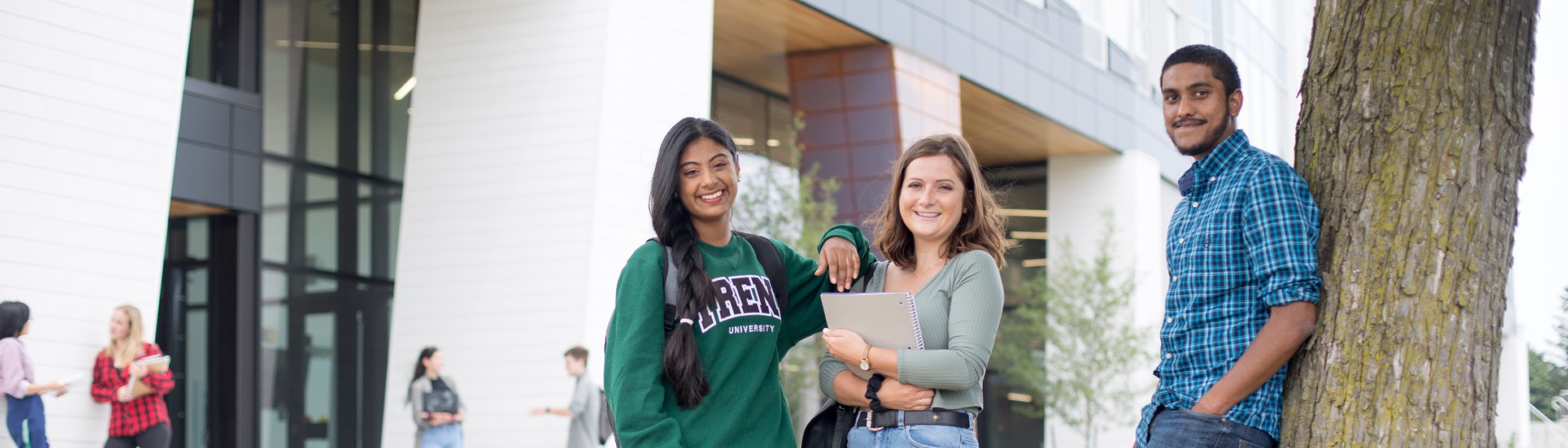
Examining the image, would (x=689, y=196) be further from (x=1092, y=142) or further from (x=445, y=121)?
(x=1092, y=142)

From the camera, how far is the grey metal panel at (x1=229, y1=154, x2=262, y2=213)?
1223cm

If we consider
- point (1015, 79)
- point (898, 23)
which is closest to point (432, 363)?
point (898, 23)

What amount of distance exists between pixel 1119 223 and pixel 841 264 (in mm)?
21360

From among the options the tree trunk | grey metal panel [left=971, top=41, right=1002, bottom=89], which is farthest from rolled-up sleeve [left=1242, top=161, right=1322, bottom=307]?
grey metal panel [left=971, top=41, right=1002, bottom=89]

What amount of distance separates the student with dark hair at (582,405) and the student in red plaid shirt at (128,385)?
10.7 ft

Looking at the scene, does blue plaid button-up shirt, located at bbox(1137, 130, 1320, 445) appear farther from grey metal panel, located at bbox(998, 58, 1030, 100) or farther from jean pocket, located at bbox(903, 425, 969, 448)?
grey metal panel, located at bbox(998, 58, 1030, 100)

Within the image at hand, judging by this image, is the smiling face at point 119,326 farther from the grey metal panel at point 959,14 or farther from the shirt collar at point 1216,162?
the grey metal panel at point 959,14

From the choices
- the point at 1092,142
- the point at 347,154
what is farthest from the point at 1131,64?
the point at 347,154

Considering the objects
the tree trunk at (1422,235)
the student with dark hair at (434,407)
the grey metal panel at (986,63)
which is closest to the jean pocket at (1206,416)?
the tree trunk at (1422,235)

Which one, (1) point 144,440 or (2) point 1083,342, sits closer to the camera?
(1) point 144,440

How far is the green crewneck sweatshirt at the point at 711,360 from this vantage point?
11.4ft

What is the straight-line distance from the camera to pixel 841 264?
3.93 m

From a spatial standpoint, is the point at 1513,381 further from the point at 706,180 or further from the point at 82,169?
the point at 706,180

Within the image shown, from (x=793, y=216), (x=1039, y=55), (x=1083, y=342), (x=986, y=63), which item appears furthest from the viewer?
(x=1083, y=342)
